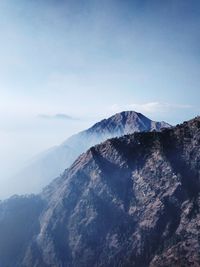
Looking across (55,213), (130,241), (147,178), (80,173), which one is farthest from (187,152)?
(55,213)

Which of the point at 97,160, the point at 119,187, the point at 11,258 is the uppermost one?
the point at 97,160

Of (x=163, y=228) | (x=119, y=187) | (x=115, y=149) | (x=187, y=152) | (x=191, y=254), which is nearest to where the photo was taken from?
(x=191, y=254)

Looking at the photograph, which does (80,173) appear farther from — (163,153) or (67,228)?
(163,153)

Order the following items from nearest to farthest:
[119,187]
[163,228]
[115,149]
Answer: [163,228] < [119,187] < [115,149]

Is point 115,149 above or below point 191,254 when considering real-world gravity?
above

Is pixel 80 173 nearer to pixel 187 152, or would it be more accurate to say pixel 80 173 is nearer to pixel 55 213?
pixel 55 213

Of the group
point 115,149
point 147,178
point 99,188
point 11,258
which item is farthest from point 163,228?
point 11,258

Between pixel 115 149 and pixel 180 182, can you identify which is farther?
pixel 115 149
